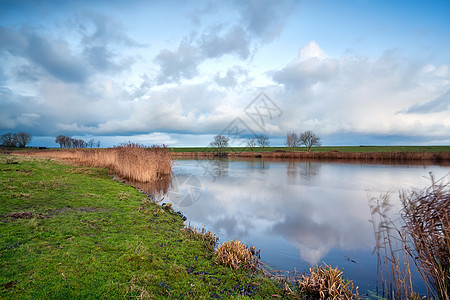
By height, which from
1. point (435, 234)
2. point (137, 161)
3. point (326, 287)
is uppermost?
point (137, 161)

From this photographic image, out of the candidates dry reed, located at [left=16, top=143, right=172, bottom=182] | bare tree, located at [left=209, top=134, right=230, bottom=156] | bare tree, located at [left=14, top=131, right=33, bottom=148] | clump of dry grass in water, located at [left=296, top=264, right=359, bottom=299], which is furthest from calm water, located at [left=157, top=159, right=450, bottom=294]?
bare tree, located at [left=14, top=131, right=33, bottom=148]

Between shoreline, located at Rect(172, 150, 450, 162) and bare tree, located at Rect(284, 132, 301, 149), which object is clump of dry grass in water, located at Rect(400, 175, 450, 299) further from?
bare tree, located at Rect(284, 132, 301, 149)

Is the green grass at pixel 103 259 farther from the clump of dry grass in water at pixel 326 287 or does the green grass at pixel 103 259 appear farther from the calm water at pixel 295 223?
the calm water at pixel 295 223

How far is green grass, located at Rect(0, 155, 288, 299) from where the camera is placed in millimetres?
3125

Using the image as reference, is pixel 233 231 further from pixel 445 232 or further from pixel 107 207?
pixel 445 232

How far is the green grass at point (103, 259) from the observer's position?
3125 mm

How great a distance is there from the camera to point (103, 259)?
12.8 ft

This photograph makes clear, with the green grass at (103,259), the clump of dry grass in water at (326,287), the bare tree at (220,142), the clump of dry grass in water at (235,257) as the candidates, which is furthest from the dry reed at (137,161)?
the bare tree at (220,142)

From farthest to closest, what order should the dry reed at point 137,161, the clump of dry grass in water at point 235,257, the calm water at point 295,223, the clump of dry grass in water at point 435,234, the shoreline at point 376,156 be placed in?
the shoreline at point 376,156 → the dry reed at point 137,161 → the calm water at point 295,223 → the clump of dry grass in water at point 235,257 → the clump of dry grass in water at point 435,234

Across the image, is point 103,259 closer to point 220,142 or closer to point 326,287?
point 326,287

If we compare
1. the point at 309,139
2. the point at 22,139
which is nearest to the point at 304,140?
the point at 309,139

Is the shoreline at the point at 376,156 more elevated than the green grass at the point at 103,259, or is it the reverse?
the shoreline at the point at 376,156

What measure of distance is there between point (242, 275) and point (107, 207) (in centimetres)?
555

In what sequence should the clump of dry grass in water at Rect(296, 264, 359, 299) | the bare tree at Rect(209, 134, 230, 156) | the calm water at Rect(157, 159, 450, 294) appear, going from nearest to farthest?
the clump of dry grass in water at Rect(296, 264, 359, 299) < the calm water at Rect(157, 159, 450, 294) < the bare tree at Rect(209, 134, 230, 156)
